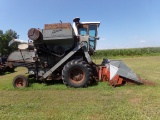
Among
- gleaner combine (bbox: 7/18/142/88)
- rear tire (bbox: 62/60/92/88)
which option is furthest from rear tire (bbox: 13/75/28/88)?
rear tire (bbox: 62/60/92/88)

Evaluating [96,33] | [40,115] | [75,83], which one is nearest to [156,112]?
[40,115]

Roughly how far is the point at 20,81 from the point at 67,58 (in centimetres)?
229

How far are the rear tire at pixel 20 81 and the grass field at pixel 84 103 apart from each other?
0.49 metres

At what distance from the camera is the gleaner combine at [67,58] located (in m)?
7.99

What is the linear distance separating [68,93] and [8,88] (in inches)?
116

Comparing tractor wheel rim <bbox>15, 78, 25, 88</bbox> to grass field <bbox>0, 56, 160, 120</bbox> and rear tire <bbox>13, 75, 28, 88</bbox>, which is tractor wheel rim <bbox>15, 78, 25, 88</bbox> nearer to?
rear tire <bbox>13, 75, 28, 88</bbox>

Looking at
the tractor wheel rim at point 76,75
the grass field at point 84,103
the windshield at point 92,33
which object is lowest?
the grass field at point 84,103

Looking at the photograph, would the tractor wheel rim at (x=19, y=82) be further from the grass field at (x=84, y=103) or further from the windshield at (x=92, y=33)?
the windshield at (x=92, y=33)

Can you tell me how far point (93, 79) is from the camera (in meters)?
8.69

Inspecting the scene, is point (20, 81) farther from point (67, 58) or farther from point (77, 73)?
point (77, 73)

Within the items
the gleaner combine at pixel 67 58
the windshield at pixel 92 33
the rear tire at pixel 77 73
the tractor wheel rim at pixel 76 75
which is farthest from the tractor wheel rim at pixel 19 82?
the windshield at pixel 92 33

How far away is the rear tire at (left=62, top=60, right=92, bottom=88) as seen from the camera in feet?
26.1

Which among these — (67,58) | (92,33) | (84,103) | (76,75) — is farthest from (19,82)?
(92,33)

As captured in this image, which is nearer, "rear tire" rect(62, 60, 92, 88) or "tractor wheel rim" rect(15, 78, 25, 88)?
"rear tire" rect(62, 60, 92, 88)
